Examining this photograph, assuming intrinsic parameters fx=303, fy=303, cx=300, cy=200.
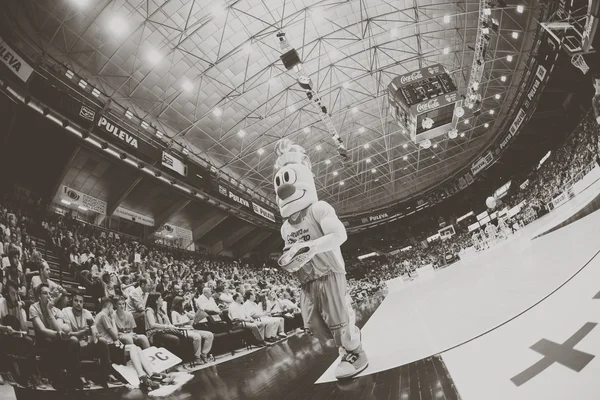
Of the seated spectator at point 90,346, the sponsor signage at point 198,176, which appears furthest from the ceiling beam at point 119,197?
the seated spectator at point 90,346

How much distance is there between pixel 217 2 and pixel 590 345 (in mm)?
13501

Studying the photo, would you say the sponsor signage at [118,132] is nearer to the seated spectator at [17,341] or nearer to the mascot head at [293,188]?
the seated spectator at [17,341]

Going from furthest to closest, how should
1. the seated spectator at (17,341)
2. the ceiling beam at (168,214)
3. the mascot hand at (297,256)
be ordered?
the ceiling beam at (168,214) < the seated spectator at (17,341) < the mascot hand at (297,256)

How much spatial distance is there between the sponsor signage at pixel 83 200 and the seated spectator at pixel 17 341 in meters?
11.2

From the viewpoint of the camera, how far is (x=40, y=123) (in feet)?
35.6


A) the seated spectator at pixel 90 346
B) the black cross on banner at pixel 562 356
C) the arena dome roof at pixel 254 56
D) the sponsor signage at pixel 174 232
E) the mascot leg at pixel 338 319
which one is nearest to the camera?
the black cross on banner at pixel 562 356

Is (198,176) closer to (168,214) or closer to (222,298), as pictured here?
(168,214)

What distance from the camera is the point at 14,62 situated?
8172 mm

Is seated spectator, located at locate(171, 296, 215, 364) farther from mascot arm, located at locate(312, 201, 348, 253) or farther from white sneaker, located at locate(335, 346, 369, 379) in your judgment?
mascot arm, located at locate(312, 201, 348, 253)

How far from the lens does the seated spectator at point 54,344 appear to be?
324 cm

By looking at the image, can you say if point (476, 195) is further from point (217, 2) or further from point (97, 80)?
point (97, 80)

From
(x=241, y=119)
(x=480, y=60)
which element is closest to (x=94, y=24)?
(x=241, y=119)

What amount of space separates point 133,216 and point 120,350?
1424 cm

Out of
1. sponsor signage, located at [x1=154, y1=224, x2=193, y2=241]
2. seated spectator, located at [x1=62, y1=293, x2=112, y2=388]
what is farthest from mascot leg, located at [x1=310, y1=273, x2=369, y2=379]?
sponsor signage, located at [x1=154, y1=224, x2=193, y2=241]
